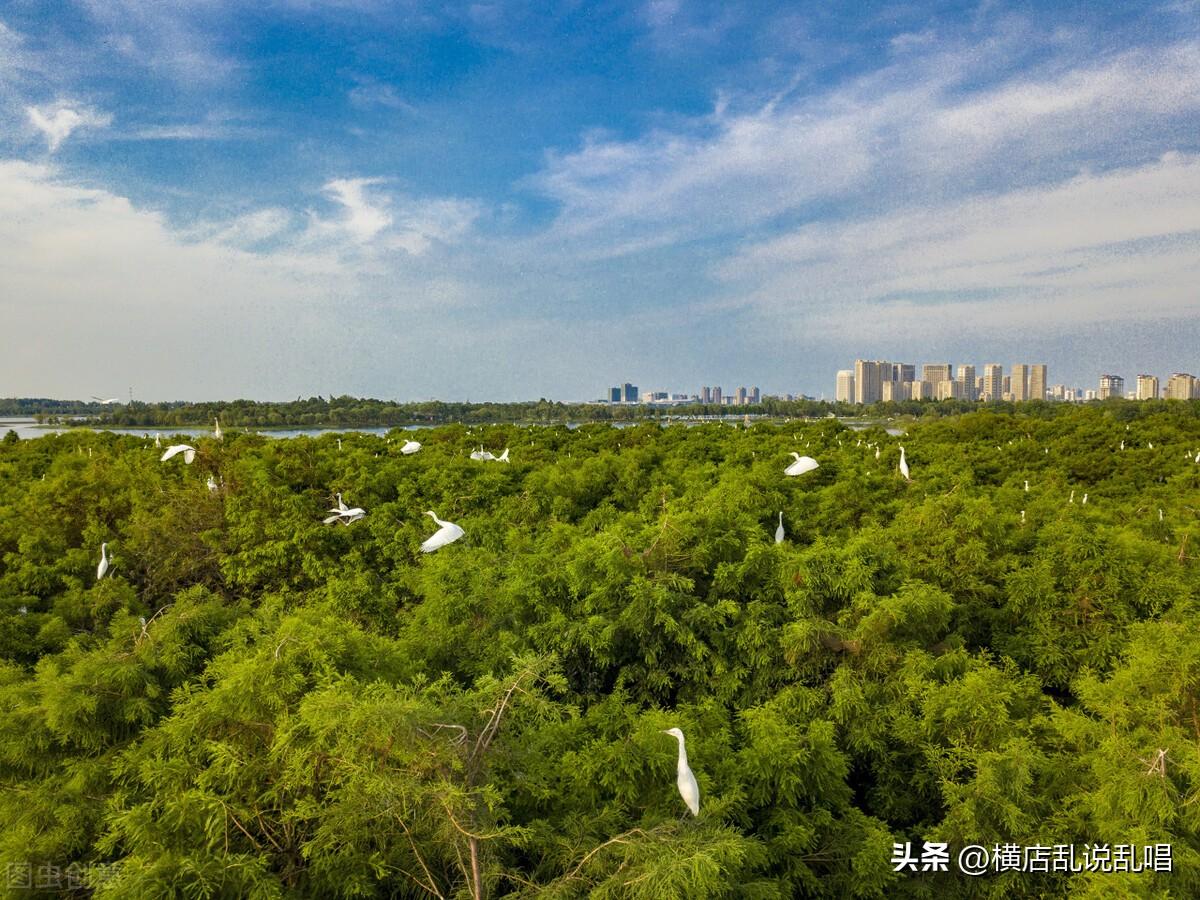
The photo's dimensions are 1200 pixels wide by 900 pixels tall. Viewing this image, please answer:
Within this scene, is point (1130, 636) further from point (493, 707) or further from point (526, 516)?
point (526, 516)

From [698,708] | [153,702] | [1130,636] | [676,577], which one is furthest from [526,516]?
[1130,636]

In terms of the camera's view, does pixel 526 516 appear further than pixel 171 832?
Yes

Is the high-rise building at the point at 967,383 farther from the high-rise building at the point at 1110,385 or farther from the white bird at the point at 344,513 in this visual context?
the white bird at the point at 344,513

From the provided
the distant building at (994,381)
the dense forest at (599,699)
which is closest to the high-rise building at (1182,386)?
the distant building at (994,381)

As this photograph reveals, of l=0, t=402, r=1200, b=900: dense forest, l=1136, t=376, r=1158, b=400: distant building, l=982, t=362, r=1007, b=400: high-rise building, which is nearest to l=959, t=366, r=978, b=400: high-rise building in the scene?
l=982, t=362, r=1007, b=400: high-rise building

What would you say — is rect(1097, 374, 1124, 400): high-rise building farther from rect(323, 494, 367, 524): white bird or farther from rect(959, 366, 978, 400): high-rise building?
rect(323, 494, 367, 524): white bird

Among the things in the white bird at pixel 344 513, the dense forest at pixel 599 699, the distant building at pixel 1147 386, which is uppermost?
the distant building at pixel 1147 386
